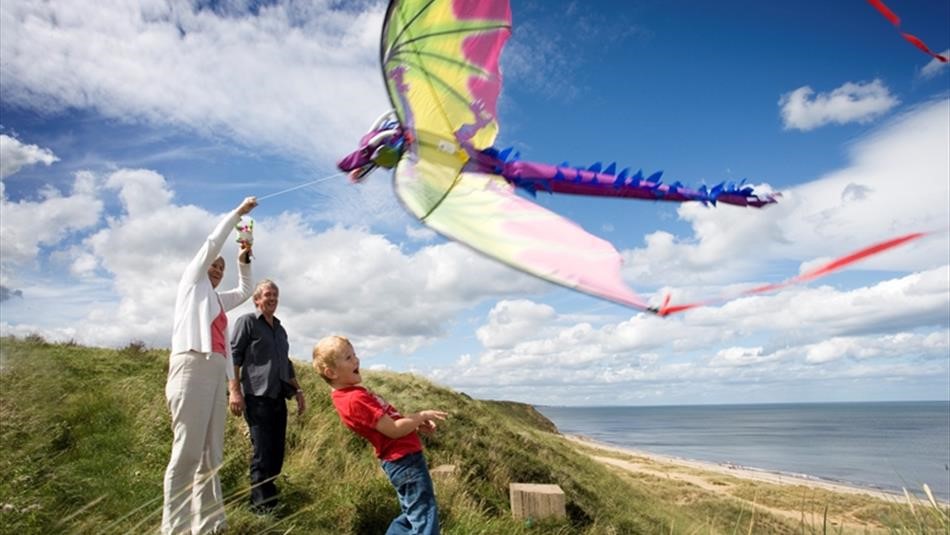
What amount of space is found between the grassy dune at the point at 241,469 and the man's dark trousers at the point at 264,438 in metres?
0.26

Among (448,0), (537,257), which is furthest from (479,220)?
(448,0)

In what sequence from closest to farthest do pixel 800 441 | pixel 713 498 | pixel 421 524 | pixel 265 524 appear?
pixel 421 524, pixel 265 524, pixel 713 498, pixel 800 441

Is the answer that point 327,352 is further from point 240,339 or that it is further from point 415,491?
point 240,339

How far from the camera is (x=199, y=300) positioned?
12.9 ft

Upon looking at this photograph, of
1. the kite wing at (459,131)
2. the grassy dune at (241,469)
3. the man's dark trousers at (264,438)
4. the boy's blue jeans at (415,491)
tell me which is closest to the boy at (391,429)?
the boy's blue jeans at (415,491)

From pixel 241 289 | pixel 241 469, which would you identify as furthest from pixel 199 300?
pixel 241 469

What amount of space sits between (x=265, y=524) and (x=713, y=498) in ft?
65.6

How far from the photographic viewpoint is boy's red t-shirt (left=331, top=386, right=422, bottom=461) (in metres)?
3.35

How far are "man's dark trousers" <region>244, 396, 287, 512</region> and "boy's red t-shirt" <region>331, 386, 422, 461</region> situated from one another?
5.21ft

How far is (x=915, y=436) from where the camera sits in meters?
97.6

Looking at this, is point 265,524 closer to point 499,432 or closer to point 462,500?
point 462,500

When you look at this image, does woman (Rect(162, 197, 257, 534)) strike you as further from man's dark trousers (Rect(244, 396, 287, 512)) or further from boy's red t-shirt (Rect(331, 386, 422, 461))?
boy's red t-shirt (Rect(331, 386, 422, 461))

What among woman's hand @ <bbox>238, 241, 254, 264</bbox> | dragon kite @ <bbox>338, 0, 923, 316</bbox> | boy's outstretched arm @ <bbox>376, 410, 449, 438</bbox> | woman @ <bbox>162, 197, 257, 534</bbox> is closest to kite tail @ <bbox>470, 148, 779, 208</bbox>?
dragon kite @ <bbox>338, 0, 923, 316</bbox>

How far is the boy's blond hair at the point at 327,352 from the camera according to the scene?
11.3 ft
